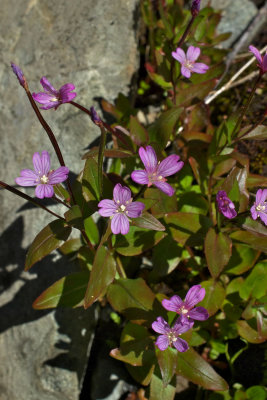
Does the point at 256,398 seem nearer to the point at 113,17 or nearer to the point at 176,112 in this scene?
the point at 176,112

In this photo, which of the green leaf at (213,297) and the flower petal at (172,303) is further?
the green leaf at (213,297)

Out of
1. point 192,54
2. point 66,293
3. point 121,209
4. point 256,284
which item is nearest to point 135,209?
point 121,209

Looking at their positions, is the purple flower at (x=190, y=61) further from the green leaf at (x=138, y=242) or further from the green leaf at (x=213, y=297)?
the green leaf at (x=213, y=297)

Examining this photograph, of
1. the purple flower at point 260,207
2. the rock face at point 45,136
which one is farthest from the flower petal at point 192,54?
the purple flower at point 260,207

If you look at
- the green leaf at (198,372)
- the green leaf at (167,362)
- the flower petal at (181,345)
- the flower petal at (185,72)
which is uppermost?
the flower petal at (185,72)

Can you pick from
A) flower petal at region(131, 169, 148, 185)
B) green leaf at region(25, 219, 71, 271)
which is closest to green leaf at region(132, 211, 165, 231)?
flower petal at region(131, 169, 148, 185)

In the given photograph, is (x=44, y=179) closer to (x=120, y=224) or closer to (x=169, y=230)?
(x=120, y=224)
